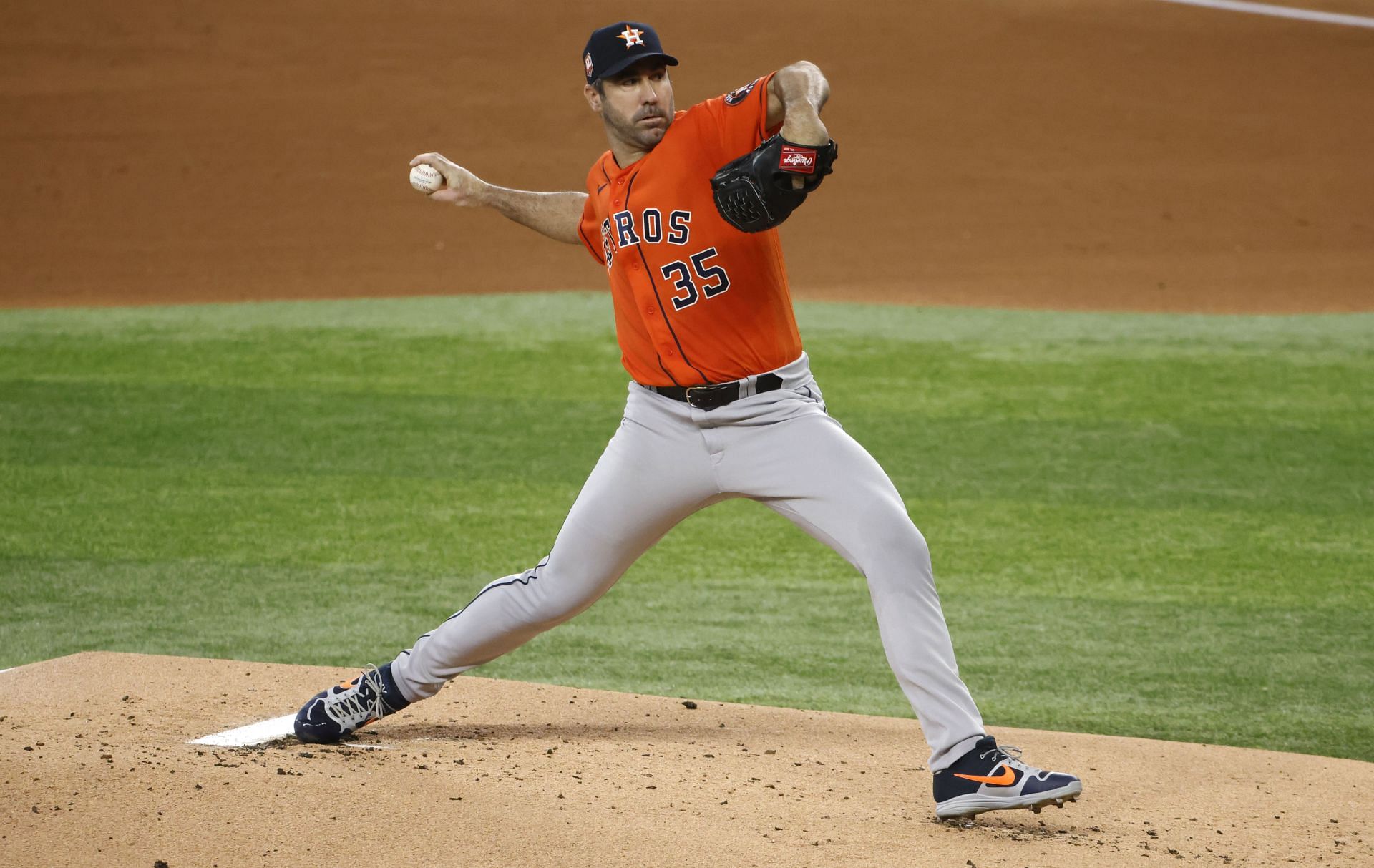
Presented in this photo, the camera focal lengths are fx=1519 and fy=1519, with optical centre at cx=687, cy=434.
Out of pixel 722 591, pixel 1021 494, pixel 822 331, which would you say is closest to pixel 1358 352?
pixel 822 331

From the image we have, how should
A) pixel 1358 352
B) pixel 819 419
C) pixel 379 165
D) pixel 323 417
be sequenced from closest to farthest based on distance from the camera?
pixel 819 419
pixel 323 417
pixel 1358 352
pixel 379 165

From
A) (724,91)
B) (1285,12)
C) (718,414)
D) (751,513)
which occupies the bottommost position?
(751,513)

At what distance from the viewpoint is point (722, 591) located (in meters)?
6.35

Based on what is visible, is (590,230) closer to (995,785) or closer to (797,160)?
(797,160)

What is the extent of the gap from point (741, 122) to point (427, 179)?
42.8 inches

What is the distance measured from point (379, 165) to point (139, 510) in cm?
1037

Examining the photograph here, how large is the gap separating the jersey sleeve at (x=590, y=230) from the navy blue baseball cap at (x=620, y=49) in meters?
0.40

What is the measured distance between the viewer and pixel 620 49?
3.78m

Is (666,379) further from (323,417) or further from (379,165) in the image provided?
(379,165)

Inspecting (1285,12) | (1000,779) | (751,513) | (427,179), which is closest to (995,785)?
(1000,779)

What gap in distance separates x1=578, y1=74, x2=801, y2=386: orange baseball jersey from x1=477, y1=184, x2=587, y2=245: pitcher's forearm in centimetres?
45

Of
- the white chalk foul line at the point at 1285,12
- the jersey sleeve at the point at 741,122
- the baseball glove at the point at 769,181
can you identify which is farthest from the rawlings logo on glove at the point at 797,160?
the white chalk foul line at the point at 1285,12

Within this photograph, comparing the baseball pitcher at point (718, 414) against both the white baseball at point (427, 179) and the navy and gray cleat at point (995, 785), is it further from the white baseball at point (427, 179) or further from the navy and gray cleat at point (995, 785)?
the white baseball at point (427, 179)

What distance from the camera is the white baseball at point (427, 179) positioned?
433 cm
